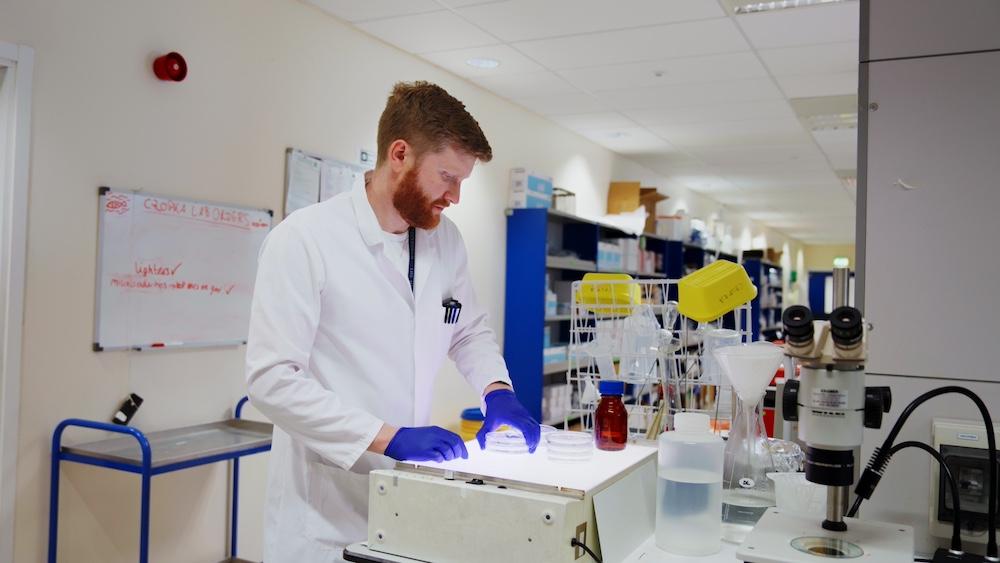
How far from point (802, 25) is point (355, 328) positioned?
2.79 m

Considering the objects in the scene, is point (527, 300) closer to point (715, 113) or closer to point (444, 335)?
point (715, 113)

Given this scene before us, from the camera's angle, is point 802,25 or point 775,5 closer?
point 775,5

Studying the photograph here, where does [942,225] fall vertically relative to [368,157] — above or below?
below

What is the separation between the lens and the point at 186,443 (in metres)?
2.70

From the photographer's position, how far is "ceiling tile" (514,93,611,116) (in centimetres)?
492

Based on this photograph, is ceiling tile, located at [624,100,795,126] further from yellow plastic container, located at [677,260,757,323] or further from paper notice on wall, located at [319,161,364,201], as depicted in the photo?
yellow plastic container, located at [677,260,757,323]

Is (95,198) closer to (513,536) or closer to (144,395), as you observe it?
(144,395)

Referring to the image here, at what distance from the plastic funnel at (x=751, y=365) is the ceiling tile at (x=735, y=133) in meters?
4.47

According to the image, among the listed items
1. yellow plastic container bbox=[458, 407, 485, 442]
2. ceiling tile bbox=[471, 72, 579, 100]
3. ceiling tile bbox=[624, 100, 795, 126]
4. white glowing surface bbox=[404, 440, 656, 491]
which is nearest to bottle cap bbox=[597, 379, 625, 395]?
white glowing surface bbox=[404, 440, 656, 491]

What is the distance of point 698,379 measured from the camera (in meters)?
1.82

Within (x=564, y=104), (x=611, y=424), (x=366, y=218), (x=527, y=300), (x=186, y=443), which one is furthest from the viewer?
(x=564, y=104)

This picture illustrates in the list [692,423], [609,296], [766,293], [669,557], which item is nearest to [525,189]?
[609,296]

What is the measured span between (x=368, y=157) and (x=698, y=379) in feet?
7.84

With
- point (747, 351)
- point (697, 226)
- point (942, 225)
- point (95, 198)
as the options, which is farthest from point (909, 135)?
point (697, 226)
